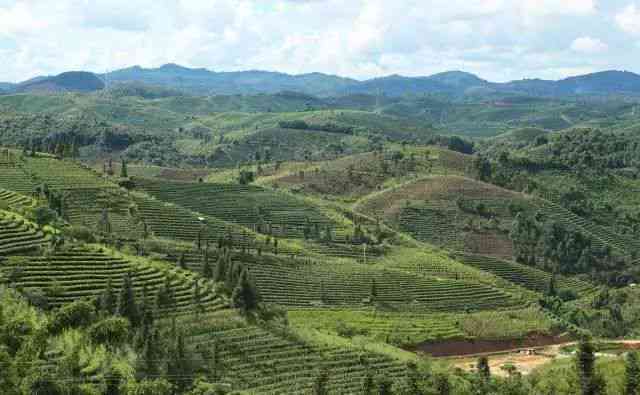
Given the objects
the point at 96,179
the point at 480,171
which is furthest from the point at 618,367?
the point at 480,171

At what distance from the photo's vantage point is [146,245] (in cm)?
8300

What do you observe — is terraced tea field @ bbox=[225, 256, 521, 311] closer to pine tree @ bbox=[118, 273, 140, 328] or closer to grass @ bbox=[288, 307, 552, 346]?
grass @ bbox=[288, 307, 552, 346]

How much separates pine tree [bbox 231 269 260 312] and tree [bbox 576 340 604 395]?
26.8 meters

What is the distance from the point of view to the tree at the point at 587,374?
160 ft

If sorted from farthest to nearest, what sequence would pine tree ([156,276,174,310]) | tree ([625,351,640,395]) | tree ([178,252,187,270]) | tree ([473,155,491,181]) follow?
tree ([473,155,491,181]) → tree ([178,252,187,270]) → pine tree ([156,276,174,310]) → tree ([625,351,640,395])

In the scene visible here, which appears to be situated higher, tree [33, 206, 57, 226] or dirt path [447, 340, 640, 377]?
tree [33, 206, 57, 226]

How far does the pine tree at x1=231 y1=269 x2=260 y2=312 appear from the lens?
212 ft

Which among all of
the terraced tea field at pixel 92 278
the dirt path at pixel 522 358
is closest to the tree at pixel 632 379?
the dirt path at pixel 522 358

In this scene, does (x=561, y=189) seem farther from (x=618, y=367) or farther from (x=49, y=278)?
(x=49, y=278)

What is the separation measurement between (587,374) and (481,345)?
86.4 feet

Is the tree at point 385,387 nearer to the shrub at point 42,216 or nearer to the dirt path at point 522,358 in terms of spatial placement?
the dirt path at point 522,358

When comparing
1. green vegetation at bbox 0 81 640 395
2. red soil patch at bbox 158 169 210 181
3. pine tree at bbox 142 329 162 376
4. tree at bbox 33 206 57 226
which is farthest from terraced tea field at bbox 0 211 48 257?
red soil patch at bbox 158 169 210 181

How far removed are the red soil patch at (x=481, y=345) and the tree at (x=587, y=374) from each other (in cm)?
2294

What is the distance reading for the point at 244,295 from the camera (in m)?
64.9
